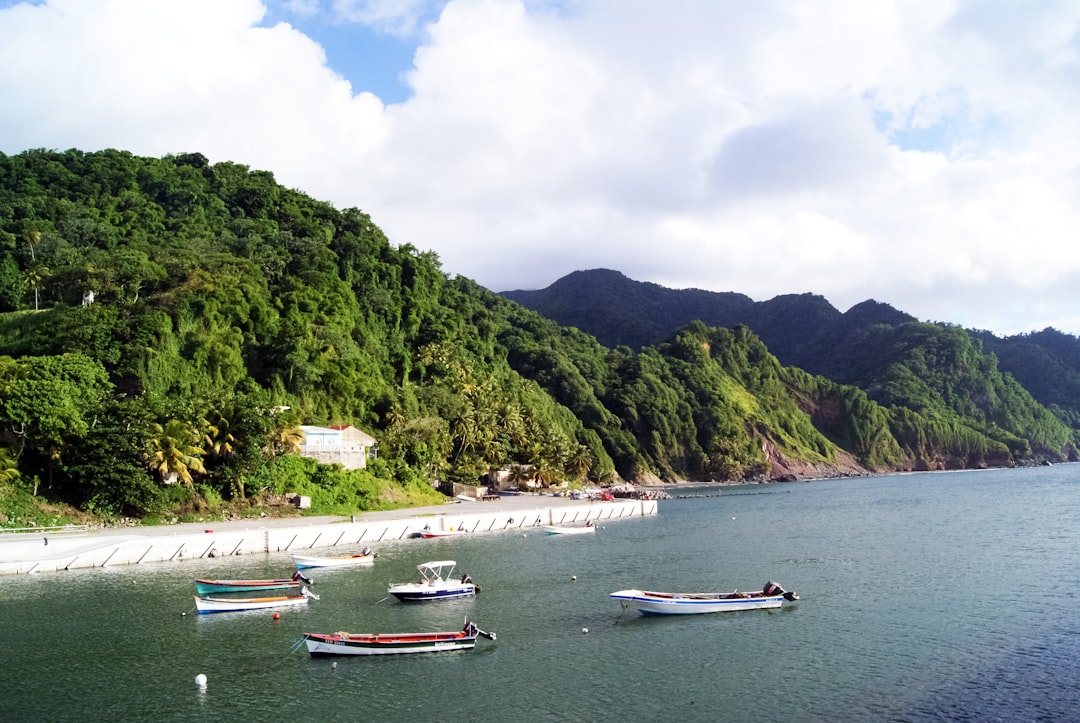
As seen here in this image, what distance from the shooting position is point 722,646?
34938 mm

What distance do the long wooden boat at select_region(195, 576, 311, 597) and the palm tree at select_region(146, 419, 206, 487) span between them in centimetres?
2080

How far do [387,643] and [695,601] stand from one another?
16.3 metres

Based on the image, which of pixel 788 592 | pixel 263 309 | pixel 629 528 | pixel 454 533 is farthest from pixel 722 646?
pixel 263 309

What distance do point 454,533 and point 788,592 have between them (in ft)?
120

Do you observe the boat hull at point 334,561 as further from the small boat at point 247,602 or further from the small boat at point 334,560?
the small boat at point 247,602

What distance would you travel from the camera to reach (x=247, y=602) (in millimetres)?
40844

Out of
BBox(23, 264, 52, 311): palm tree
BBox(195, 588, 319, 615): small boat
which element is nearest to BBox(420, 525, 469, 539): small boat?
BBox(195, 588, 319, 615): small boat

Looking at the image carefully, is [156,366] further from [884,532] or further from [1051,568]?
[1051,568]

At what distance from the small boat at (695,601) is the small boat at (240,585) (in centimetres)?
1797

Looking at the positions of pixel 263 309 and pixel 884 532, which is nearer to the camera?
pixel 884 532

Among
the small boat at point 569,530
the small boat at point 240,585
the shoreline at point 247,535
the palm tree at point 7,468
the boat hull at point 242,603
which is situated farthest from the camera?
the small boat at point 569,530

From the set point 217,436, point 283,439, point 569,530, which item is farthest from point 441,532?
point 217,436

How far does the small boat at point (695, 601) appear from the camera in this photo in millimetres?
40000

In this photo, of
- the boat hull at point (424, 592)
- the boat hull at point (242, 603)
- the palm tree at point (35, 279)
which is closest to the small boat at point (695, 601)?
the boat hull at point (424, 592)
